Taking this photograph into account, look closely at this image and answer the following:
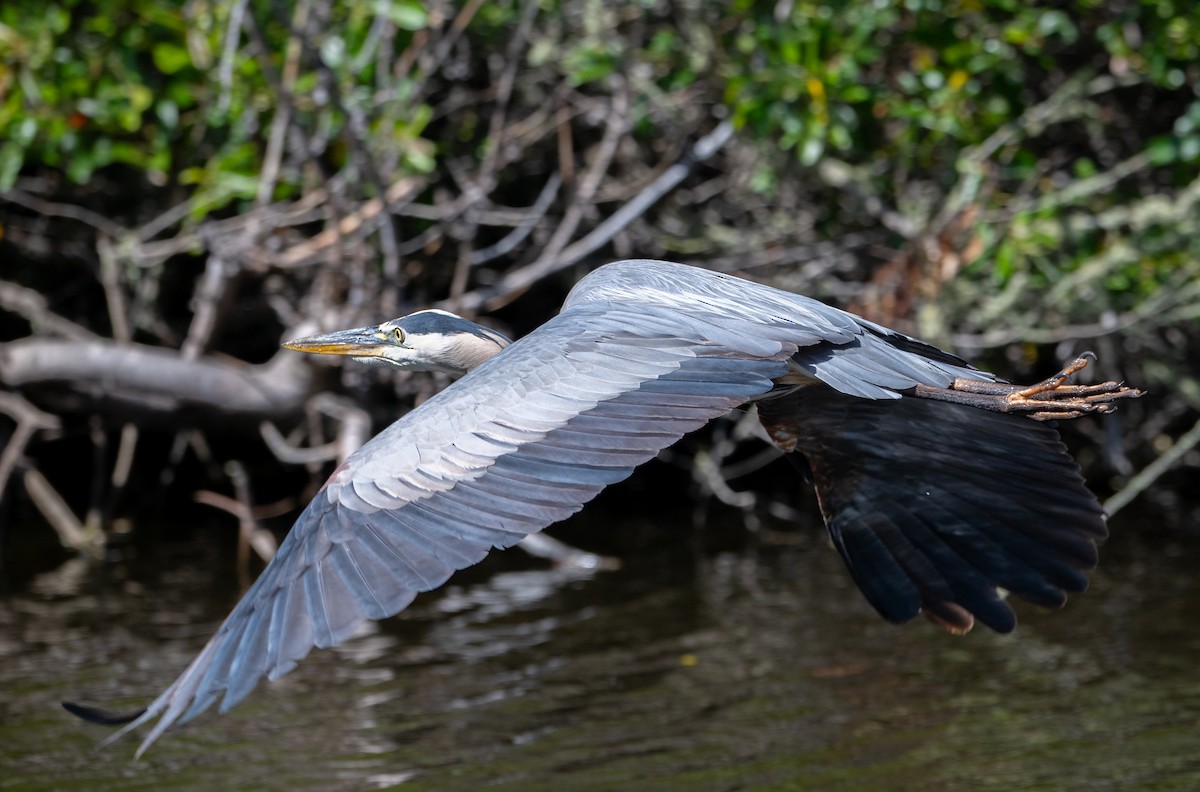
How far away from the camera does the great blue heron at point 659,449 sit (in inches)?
112

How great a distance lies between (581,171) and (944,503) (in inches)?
162

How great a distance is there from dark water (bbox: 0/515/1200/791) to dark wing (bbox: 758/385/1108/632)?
2.56ft

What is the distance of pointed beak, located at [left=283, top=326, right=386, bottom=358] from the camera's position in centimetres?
438

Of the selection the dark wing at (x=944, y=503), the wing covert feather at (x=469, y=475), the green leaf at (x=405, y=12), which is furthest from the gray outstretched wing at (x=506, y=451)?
the green leaf at (x=405, y=12)

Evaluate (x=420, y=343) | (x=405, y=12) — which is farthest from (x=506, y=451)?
(x=405, y=12)

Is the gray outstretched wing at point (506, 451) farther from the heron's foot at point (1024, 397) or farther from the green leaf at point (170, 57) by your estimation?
the green leaf at point (170, 57)

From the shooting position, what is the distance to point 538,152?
7750 mm

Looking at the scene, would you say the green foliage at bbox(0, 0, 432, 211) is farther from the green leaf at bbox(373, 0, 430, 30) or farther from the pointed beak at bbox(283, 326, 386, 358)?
the pointed beak at bbox(283, 326, 386, 358)

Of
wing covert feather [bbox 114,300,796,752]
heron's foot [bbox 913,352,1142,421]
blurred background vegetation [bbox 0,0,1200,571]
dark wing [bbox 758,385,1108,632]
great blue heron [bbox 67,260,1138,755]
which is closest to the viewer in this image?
wing covert feather [bbox 114,300,796,752]

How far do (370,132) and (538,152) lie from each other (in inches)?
58.4

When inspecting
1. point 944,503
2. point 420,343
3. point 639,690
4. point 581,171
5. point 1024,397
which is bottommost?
point 639,690

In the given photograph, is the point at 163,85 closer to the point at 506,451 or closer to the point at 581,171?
the point at 581,171

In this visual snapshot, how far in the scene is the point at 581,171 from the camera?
301 inches

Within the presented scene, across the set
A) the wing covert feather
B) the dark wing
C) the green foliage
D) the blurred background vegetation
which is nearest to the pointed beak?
the wing covert feather
